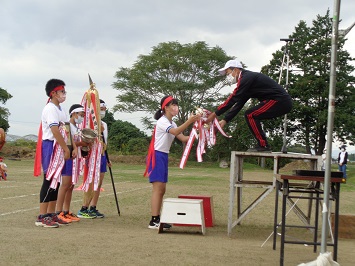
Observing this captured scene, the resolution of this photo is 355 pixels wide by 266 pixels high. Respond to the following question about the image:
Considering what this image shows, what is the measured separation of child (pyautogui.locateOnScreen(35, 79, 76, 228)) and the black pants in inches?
114

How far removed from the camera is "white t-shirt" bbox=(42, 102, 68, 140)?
26.0 ft

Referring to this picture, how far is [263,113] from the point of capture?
8133mm

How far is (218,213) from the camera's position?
11.0 m

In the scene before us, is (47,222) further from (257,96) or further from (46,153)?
(257,96)

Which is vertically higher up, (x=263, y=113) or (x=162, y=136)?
(x=263, y=113)

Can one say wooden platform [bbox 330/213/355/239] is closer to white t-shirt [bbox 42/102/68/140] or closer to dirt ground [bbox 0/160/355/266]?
dirt ground [bbox 0/160/355/266]

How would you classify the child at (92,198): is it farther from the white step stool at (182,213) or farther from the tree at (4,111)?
the tree at (4,111)

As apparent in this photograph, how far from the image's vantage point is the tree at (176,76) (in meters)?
56.3

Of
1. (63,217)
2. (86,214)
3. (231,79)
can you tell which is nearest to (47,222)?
(63,217)

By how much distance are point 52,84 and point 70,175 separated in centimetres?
153

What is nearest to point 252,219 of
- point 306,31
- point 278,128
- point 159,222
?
point 159,222

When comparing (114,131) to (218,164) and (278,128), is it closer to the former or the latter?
(218,164)

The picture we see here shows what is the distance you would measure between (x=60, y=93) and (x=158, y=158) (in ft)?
6.08

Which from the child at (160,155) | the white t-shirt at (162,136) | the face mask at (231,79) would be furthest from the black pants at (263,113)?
the white t-shirt at (162,136)
